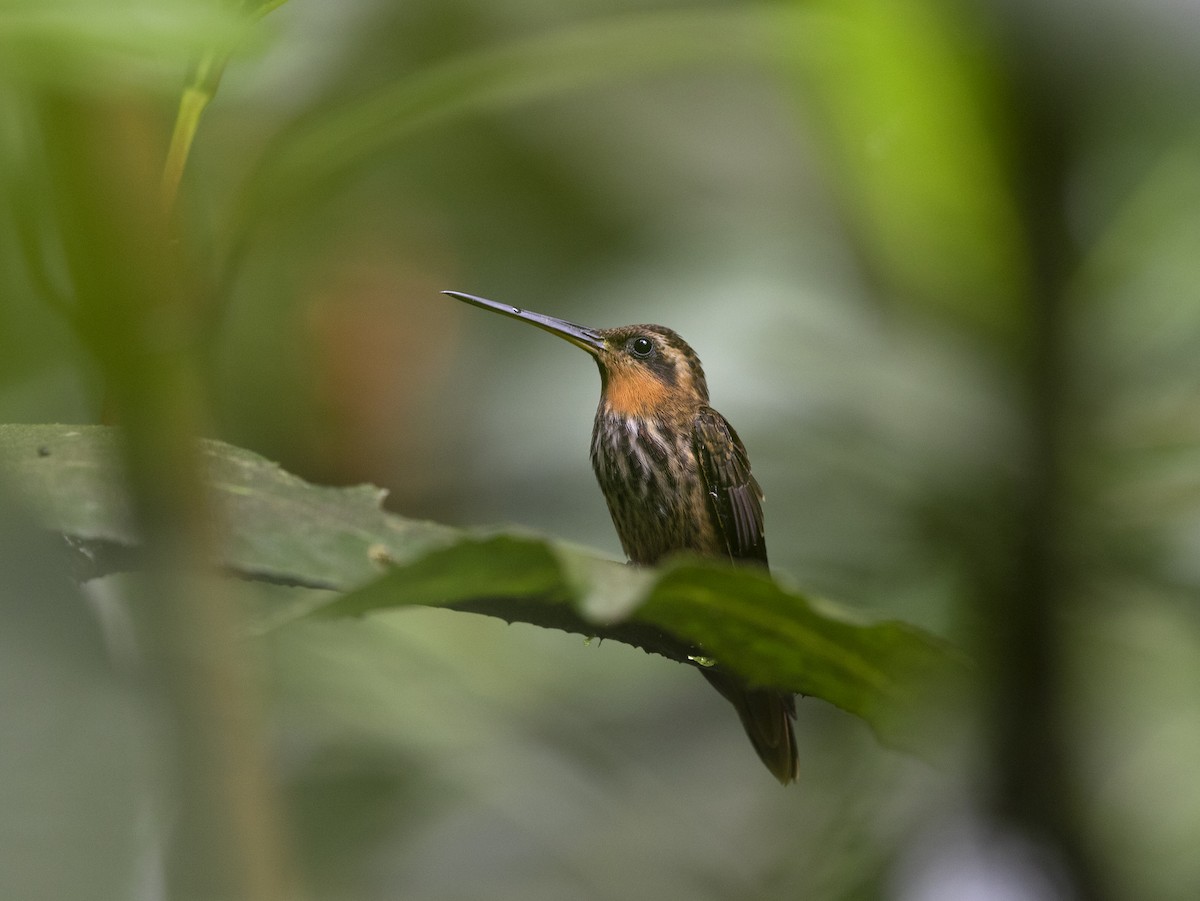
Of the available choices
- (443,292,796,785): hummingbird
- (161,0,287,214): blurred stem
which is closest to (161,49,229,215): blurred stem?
(161,0,287,214): blurred stem

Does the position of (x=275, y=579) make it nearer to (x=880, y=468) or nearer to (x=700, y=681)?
(x=880, y=468)

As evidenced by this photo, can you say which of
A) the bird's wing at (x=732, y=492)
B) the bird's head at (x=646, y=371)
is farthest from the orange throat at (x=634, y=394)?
the bird's wing at (x=732, y=492)

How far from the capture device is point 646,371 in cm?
233

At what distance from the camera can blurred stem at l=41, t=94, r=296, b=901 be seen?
421mm

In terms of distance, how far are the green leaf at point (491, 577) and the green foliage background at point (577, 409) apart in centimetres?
1

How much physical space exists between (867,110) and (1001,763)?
0.76 m

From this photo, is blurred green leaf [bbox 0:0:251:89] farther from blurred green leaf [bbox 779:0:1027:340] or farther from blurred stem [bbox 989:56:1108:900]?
blurred stem [bbox 989:56:1108:900]

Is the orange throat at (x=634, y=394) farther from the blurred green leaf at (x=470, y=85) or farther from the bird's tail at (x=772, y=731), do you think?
the blurred green leaf at (x=470, y=85)

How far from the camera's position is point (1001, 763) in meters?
1.12

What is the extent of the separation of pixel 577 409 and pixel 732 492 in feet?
0.96

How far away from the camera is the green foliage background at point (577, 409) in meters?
0.50

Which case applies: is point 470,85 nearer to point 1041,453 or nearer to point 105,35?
point 105,35

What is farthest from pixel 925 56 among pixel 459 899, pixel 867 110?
pixel 459 899

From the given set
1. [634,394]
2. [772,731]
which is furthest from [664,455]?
[772,731]
